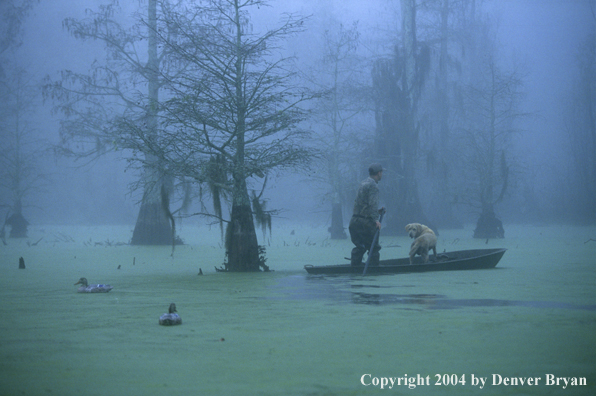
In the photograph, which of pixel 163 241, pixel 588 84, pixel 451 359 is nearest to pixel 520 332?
pixel 451 359

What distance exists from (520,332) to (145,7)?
21371 millimetres

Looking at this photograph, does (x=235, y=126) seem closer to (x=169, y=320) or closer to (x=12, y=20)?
(x=169, y=320)

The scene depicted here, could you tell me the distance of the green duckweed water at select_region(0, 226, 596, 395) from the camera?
3744mm

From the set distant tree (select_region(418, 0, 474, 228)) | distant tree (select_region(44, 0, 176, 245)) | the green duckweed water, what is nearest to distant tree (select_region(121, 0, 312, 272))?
the green duckweed water

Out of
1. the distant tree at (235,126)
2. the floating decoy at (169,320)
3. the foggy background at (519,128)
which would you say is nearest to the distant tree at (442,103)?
the foggy background at (519,128)

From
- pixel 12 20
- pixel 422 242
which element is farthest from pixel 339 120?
pixel 422 242

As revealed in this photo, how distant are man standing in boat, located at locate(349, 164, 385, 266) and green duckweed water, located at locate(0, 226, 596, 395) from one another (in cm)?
143

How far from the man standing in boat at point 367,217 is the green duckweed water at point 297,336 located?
1.43m

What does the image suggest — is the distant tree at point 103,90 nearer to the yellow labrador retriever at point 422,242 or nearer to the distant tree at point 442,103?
the yellow labrador retriever at point 422,242

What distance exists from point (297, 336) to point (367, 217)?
598 cm

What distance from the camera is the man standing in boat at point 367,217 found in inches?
425

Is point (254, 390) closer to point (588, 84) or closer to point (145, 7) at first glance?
point (145, 7)

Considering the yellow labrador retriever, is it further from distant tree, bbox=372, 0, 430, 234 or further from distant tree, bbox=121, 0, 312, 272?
distant tree, bbox=372, 0, 430, 234

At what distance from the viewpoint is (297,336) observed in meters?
5.04
